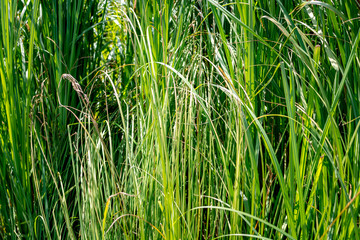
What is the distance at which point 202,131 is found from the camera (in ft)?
3.29

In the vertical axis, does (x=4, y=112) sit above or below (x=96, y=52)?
below

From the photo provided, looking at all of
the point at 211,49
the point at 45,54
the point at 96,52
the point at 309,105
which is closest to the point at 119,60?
the point at 96,52

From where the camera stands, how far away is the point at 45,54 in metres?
1.16

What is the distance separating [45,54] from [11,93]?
0.94ft

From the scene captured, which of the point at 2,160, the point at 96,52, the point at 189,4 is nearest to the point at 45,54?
the point at 96,52

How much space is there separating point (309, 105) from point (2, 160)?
0.76m

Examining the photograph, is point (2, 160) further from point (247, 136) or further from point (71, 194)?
point (247, 136)

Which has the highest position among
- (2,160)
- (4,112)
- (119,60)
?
(119,60)

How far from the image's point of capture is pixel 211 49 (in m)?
1.07

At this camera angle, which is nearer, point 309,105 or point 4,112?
point 309,105

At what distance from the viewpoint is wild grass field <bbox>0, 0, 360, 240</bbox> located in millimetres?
679

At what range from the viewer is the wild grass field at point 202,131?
679 mm

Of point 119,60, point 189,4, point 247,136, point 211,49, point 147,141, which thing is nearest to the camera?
point 247,136

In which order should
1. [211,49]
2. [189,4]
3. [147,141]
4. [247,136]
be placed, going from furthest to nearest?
1. [189,4]
2. [211,49]
3. [147,141]
4. [247,136]
